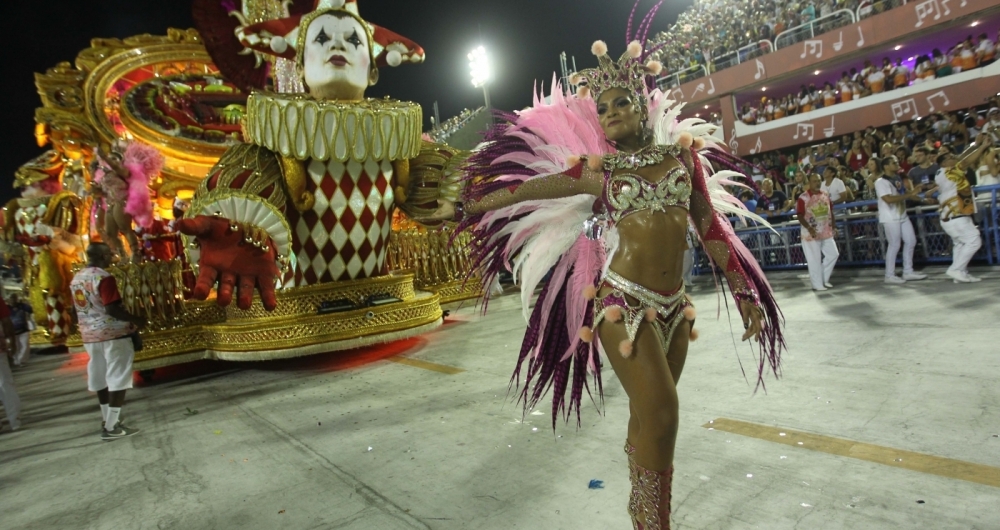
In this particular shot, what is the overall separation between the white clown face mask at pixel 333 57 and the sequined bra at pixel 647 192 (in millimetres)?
3705

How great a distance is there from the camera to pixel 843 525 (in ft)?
6.20

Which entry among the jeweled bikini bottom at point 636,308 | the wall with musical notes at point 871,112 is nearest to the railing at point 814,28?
the wall with musical notes at point 871,112

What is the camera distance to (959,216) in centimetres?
623

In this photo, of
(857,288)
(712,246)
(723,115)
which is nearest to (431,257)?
(857,288)

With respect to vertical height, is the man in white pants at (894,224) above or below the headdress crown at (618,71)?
below

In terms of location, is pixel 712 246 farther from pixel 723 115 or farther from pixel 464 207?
pixel 723 115

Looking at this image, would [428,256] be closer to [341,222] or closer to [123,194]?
[341,222]

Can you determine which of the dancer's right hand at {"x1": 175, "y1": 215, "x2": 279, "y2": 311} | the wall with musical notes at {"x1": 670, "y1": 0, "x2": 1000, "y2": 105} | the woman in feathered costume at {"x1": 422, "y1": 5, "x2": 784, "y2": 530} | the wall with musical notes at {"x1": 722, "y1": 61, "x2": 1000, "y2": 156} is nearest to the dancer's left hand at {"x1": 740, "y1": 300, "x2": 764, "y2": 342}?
the woman in feathered costume at {"x1": 422, "y1": 5, "x2": 784, "y2": 530}

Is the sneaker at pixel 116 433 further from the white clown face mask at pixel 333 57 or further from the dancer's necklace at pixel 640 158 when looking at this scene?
the dancer's necklace at pixel 640 158

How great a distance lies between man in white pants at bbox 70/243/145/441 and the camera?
4086mm

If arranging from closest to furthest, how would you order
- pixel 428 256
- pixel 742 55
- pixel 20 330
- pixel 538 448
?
pixel 538 448
pixel 428 256
pixel 20 330
pixel 742 55

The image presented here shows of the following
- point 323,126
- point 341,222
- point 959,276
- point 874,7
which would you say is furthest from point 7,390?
point 874,7

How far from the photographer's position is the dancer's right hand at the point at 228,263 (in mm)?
3729

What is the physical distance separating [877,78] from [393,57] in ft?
43.3
